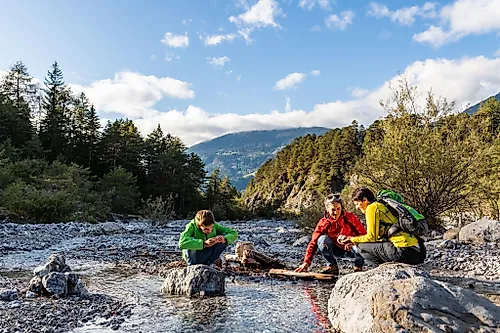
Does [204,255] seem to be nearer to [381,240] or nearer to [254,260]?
[254,260]

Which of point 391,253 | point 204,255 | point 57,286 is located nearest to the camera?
point 57,286

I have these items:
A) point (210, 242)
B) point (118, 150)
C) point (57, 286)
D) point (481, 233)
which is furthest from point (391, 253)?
point (118, 150)

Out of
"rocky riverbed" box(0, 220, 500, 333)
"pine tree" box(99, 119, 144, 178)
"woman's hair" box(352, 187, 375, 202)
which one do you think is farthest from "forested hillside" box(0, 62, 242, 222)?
"woman's hair" box(352, 187, 375, 202)

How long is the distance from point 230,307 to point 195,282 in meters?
0.93

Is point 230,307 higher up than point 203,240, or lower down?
lower down

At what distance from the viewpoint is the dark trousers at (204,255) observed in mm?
7824

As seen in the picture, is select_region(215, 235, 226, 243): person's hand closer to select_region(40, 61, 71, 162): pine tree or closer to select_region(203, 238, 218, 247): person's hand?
select_region(203, 238, 218, 247): person's hand

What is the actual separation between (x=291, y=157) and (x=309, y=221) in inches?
3210

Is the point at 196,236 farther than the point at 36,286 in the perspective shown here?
Yes

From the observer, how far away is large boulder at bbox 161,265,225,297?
687 cm

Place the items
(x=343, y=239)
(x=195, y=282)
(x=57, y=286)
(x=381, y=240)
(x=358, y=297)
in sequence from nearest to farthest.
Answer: (x=358, y=297)
(x=57, y=286)
(x=195, y=282)
(x=381, y=240)
(x=343, y=239)

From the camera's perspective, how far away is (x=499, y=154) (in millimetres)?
18125

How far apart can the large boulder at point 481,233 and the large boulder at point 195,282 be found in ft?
32.6

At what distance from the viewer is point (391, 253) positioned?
729cm
